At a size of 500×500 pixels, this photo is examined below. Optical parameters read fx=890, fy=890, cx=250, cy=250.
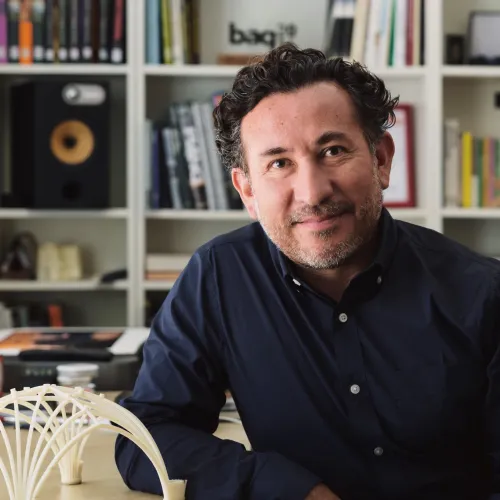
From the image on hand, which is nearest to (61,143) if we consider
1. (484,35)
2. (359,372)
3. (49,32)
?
(49,32)

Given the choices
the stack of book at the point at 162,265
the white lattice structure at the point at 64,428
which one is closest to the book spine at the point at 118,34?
the stack of book at the point at 162,265

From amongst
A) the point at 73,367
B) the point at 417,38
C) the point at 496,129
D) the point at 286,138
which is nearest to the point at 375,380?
the point at 286,138

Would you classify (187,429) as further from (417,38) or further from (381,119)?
(417,38)

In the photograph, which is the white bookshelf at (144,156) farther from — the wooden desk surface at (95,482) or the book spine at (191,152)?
the wooden desk surface at (95,482)

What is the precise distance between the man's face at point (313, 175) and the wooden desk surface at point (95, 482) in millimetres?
377

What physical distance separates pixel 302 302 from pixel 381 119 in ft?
1.06

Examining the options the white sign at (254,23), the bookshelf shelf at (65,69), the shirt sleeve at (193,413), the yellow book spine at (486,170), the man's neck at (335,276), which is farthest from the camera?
the white sign at (254,23)

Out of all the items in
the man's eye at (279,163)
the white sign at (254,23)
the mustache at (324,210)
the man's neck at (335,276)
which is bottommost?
the man's neck at (335,276)

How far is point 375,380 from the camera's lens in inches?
53.7

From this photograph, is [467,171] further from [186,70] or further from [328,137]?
[328,137]

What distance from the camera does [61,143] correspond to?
10.6 feet

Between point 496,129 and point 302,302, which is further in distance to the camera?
point 496,129

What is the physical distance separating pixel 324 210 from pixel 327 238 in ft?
0.16

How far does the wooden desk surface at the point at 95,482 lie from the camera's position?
118cm
